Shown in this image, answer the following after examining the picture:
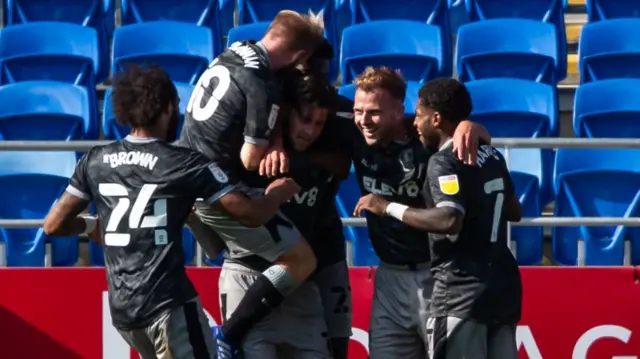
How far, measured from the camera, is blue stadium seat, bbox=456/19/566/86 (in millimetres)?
9125

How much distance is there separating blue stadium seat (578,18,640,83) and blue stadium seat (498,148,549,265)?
1409 mm

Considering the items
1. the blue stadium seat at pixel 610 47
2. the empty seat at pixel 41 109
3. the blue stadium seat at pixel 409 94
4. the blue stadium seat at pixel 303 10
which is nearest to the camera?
the blue stadium seat at pixel 409 94

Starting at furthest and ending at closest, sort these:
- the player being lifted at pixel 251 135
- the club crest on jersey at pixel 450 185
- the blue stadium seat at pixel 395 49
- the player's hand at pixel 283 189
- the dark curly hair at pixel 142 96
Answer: the blue stadium seat at pixel 395 49
the club crest on jersey at pixel 450 185
the player being lifted at pixel 251 135
the player's hand at pixel 283 189
the dark curly hair at pixel 142 96

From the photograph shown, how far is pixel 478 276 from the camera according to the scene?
5871mm

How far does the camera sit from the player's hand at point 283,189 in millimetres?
5531

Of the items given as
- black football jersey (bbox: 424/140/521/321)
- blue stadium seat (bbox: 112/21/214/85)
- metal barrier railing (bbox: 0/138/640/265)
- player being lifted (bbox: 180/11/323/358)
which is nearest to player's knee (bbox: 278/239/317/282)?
player being lifted (bbox: 180/11/323/358)

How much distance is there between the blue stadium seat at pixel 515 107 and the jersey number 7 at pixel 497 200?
246cm

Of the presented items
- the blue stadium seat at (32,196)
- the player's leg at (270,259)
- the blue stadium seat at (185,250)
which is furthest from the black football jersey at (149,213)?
the blue stadium seat at (32,196)

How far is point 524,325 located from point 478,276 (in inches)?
65.8

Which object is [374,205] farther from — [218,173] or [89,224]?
[89,224]

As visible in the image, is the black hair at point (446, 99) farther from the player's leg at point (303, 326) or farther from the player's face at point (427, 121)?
the player's leg at point (303, 326)

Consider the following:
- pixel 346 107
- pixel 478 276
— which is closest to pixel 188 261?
pixel 346 107

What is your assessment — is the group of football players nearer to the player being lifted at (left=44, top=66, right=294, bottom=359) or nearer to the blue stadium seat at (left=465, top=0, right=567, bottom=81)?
the player being lifted at (left=44, top=66, right=294, bottom=359)

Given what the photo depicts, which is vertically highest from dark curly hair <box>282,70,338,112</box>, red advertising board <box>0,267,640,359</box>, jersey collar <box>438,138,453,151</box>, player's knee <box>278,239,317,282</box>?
dark curly hair <box>282,70,338,112</box>
